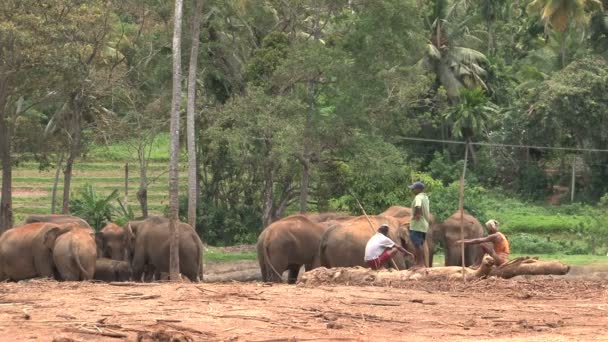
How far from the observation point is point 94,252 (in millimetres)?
24234

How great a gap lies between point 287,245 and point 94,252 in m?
3.98

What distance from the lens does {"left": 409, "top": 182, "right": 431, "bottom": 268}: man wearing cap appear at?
20.4 metres

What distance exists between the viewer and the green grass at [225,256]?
3483cm

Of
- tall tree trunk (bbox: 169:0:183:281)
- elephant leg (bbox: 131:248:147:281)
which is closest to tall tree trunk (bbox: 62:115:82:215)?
tall tree trunk (bbox: 169:0:183:281)

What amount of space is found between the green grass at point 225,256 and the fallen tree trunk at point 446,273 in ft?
50.9

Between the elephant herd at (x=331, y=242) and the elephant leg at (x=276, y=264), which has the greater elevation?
the elephant herd at (x=331, y=242)

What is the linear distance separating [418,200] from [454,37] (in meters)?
34.5

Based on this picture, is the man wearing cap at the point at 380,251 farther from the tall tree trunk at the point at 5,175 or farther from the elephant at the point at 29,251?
the tall tree trunk at the point at 5,175

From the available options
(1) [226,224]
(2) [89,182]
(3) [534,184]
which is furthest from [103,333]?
(3) [534,184]

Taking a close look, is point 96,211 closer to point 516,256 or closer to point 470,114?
point 516,256

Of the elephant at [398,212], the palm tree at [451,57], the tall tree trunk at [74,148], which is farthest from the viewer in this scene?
the palm tree at [451,57]

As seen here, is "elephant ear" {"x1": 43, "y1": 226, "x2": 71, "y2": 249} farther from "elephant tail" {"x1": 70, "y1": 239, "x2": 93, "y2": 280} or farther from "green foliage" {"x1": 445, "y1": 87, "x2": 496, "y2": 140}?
"green foliage" {"x1": 445, "y1": 87, "x2": 496, "y2": 140}

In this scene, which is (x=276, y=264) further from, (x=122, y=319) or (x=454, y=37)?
(x=454, y=37)

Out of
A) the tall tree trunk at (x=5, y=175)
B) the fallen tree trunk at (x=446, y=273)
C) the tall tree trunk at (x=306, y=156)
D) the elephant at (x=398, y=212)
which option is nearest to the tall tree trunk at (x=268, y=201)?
the tall tree trunk at (x=306, y=156)
